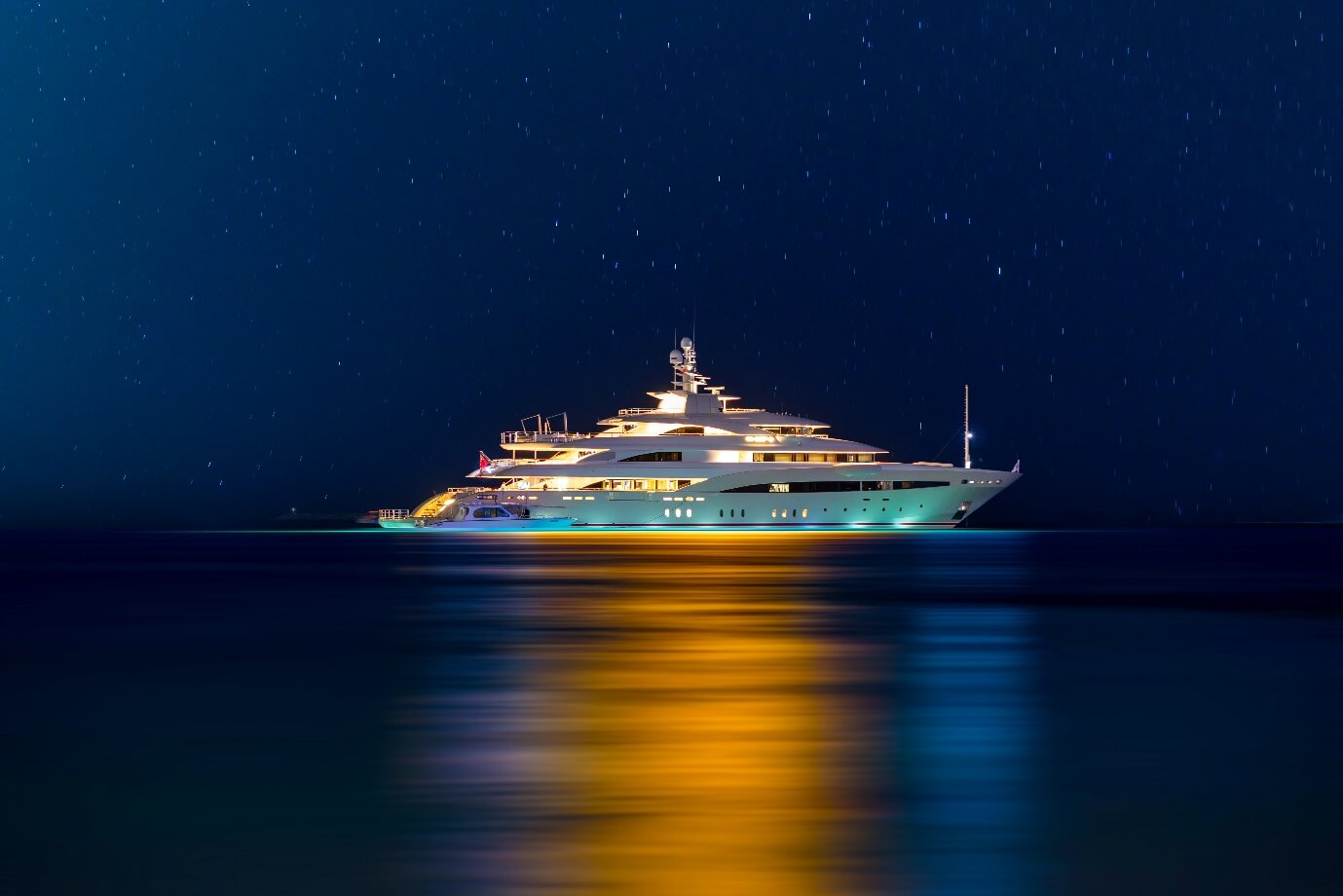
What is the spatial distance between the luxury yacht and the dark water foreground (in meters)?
87.4

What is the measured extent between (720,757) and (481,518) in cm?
12619

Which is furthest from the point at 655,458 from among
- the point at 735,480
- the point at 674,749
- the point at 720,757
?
the point at 720,757

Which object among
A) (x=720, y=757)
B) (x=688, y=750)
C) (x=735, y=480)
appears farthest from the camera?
(x=735, y=480)

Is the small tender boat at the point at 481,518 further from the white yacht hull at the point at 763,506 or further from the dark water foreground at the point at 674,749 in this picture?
the dark water foreground at the point at 674,749

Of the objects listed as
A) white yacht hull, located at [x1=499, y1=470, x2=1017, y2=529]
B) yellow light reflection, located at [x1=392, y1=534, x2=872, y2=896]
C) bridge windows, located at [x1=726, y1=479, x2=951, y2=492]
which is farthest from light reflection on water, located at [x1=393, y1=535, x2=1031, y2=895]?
white yacht hull, located at [x1=499, y1=470, x2=1017, y2=529]

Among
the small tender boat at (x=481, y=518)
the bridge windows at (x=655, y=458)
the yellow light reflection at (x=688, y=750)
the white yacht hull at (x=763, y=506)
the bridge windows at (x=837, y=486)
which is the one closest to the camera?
the yellow light reflection at (x=688, y=750)

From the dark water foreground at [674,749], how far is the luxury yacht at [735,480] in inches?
3440

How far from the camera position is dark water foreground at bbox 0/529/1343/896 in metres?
13.4

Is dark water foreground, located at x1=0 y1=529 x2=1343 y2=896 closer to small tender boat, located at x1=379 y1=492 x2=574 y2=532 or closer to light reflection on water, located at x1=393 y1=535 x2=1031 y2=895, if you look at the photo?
light reflection on water, located at x1=393 y1=535 x2=1031 y2=895

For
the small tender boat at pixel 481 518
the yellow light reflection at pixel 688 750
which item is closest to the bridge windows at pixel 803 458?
the small tender boat at pixel 481 518

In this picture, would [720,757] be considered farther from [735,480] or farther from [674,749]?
[735,480]

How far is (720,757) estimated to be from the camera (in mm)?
18969

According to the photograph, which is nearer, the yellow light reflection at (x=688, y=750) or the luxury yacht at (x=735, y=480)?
the yellow light reflection at (x=688, y=750)

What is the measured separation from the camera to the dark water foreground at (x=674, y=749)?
13352mm
